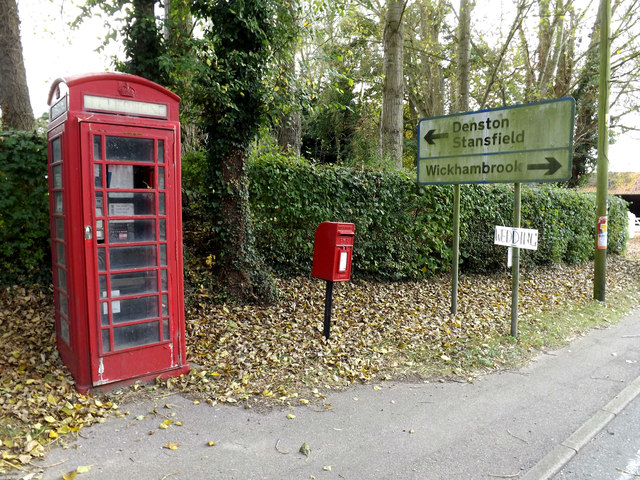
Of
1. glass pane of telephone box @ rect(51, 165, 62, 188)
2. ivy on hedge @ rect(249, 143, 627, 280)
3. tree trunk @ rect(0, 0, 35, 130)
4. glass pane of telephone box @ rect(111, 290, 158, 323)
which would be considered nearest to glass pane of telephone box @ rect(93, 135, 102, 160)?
glass pane of telephone box @ rect(51, 165, 62, 188)

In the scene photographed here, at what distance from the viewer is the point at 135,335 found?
14.8 feet

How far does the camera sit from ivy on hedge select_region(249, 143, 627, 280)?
7.86 metres

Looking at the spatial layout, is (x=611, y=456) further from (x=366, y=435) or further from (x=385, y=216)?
(x=385, y=216)

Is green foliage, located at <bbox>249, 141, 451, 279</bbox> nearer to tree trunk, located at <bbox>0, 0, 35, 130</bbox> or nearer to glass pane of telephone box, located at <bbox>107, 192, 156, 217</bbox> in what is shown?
glass pane of telephone box, located at <bbox>107, 192, 156, 217</bbox>

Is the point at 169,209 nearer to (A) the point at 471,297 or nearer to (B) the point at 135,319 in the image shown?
(B) the point at 135,319

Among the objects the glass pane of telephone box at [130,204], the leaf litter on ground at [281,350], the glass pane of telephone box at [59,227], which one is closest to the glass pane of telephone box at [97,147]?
the glass pane of telephone box at [130,204]

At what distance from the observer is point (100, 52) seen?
8.23 meters

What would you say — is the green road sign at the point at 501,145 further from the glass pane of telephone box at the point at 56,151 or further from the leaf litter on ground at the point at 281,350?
the glass pane of telephone box at the point at 56,151

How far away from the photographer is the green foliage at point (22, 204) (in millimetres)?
5758

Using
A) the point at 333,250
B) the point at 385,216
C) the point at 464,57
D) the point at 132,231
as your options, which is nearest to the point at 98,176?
the point at 132,231

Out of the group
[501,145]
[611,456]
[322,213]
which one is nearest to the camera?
[611,456]

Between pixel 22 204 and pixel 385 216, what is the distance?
5.96m

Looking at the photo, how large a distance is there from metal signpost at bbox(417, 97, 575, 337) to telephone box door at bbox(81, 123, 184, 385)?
433 cm

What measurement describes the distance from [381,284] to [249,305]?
3.05m
